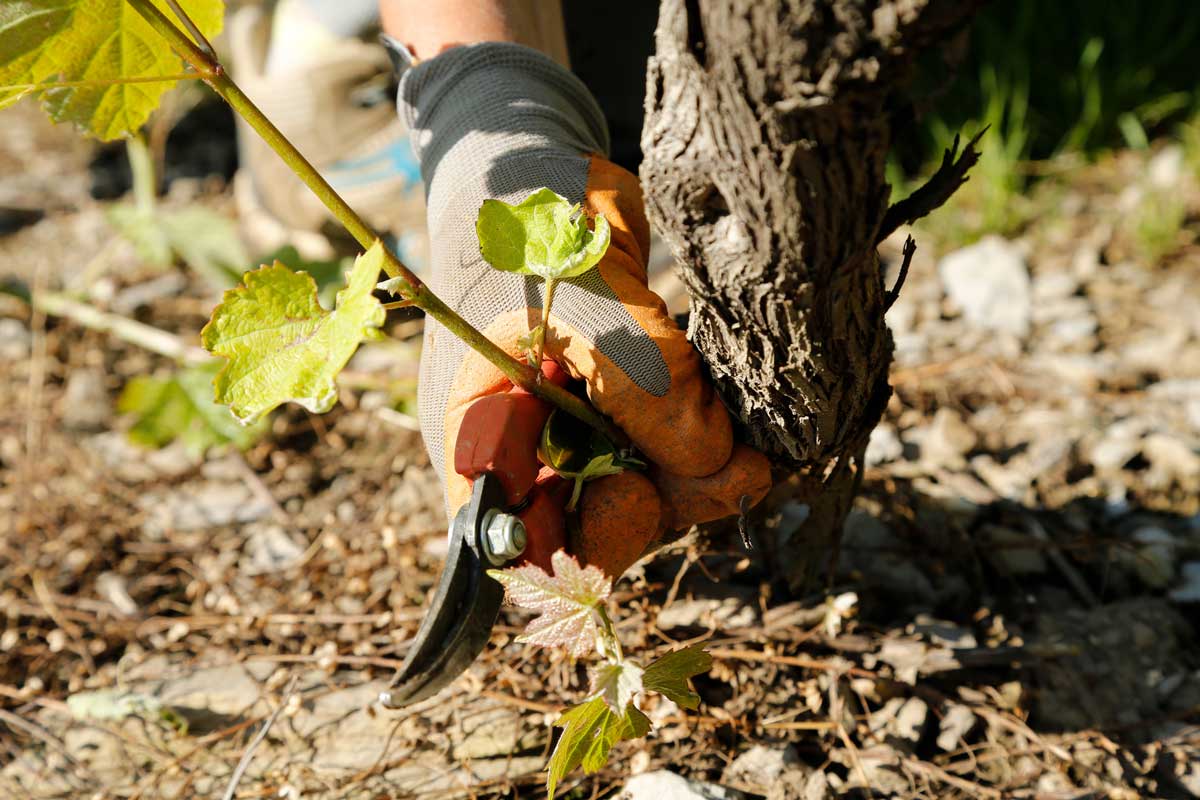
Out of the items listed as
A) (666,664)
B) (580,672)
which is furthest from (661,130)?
(580,672)

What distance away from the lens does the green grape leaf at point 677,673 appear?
1.12 metres

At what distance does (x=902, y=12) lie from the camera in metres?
0.77

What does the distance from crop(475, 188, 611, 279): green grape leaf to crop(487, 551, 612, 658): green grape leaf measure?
32 centimetres

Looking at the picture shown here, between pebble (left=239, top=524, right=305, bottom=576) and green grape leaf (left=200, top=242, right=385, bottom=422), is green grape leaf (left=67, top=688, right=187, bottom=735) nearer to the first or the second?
pebble (left=239, top=524, right=305, bottom=576)

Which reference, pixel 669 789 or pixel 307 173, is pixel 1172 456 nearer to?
pixel 669 789

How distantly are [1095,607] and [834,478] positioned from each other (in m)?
0.74

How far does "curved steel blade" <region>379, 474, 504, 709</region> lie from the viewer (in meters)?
1.06

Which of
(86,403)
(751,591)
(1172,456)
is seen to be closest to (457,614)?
(751,591)

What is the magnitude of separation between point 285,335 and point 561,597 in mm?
399

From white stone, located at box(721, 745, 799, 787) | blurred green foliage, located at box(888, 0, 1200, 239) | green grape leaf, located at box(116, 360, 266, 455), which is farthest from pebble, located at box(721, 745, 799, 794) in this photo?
blurred green foliage, located at box(888, 0, 1200, 239)

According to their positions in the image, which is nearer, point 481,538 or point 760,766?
point 481,538

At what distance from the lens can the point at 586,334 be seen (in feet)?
3.91

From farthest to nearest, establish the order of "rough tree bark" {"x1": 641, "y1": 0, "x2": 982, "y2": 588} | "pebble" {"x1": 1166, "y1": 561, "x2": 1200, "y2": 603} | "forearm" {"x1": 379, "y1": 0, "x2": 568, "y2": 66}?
"pebble" {"x1": 1166, "y1": 561, "x2": 1200, "y2": 603} → "forearm" {"x1": 379, "y1": 0, "x2": 568, "y2": 66} → "rough tree bark" {"x1": 641, "y1": 0, "x2": 982, "y2": 588}

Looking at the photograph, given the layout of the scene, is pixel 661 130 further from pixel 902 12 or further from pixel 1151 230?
pixel 1151 230
